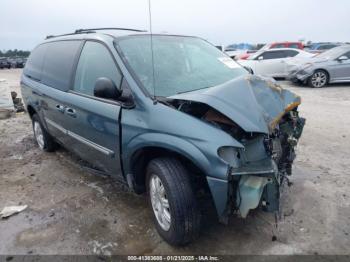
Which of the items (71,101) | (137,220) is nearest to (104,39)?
(71,101)

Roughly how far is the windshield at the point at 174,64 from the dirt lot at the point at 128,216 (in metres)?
1.33

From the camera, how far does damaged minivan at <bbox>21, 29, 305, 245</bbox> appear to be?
2.34 metres

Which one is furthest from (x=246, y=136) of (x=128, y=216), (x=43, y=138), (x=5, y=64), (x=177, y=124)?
(x=5, y=64)

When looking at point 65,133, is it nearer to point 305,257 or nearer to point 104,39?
point 104,39

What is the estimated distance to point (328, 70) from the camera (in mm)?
11000

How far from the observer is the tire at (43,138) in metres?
5.06

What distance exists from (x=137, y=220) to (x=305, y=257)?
60.7 inches

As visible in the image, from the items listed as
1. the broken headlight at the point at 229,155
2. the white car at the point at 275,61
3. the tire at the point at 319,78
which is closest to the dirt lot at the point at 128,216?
the broken headlight at the point at 229,155

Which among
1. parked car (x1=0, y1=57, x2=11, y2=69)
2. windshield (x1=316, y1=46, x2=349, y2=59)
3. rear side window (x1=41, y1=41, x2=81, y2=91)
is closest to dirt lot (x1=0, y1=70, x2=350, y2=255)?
rear side window (x1=41, y1=41, x2=81, y2=91)

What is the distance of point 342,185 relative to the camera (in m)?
3.66

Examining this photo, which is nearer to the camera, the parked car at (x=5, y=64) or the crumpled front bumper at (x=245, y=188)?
the crumpled front bumper at (x=245, y=188)

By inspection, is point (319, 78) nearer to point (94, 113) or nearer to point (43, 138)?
point (43, 138)

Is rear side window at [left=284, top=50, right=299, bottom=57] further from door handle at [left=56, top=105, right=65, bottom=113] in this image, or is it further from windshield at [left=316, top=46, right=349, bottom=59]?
door handle at [left=56, top=105, right=65, bottom=113]

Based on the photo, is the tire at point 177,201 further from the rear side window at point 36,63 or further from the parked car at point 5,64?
the parked car at point 5,64
